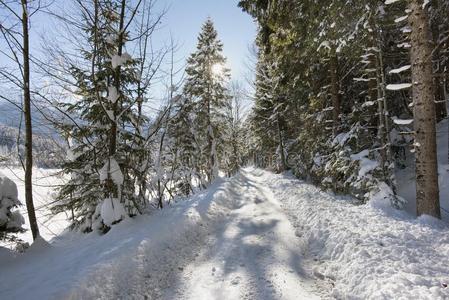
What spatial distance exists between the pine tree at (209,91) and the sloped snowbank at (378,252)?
14.5 metres

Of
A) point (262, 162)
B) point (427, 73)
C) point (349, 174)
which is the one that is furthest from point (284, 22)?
point (262, 162)

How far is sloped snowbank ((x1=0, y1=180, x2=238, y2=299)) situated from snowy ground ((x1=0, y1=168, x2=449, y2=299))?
0.02 m

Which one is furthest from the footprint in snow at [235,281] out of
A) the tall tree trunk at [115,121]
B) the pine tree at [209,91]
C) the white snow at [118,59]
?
the pine tree at [209,91]

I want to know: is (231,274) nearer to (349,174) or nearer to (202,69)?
(349,174)

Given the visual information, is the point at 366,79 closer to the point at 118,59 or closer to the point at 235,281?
the point at 235,281

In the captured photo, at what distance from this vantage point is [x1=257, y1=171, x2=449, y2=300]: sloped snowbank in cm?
377

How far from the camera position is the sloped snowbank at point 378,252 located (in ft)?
12.4

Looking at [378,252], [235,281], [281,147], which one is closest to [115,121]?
[235,281]

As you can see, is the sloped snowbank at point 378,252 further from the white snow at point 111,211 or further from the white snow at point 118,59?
the white snow at point 118,59

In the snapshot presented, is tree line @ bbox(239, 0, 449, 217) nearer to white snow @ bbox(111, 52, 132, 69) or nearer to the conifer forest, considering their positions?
the conifer forest

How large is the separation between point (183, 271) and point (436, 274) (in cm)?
398

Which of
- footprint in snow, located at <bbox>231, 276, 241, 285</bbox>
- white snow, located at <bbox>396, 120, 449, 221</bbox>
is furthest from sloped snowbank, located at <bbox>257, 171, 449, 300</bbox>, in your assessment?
white snow, located at <bbox>396, 120, 449, 221</bbox>

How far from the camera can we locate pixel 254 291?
448 cm

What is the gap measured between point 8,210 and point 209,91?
58.5 ft
